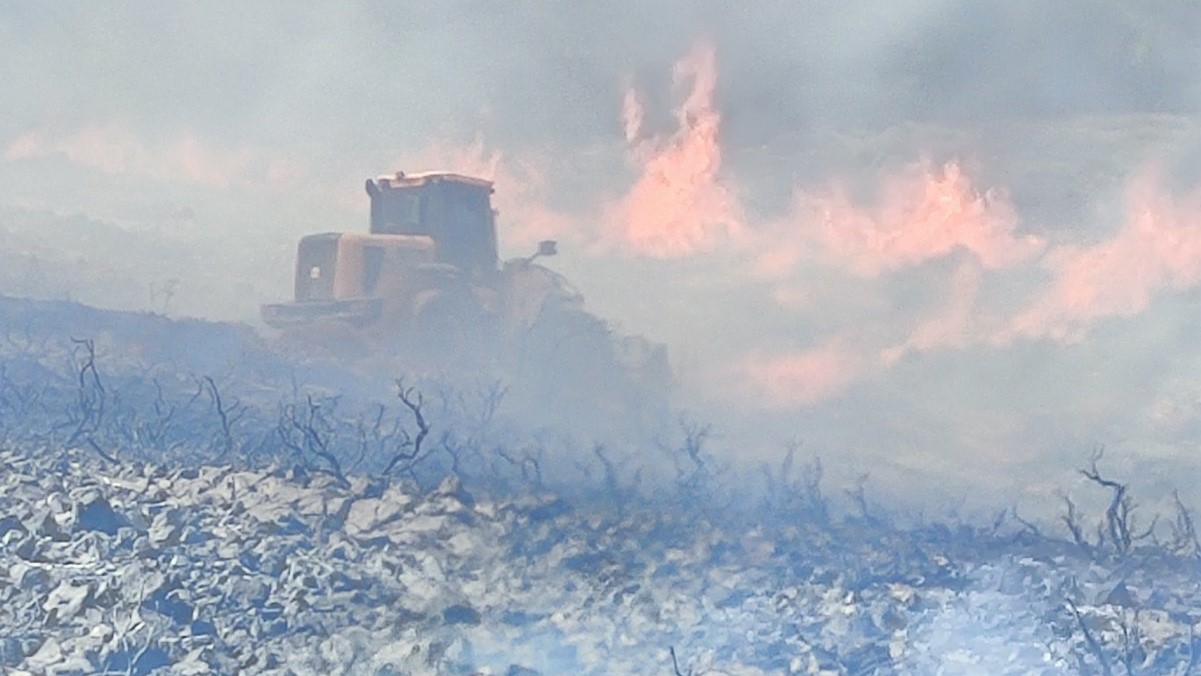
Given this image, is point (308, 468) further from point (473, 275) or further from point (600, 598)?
point (473, 275)

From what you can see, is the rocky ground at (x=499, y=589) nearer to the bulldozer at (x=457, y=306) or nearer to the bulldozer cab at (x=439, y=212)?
the bulldozer at (x=457, y=306)

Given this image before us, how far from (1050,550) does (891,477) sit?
14.7ft

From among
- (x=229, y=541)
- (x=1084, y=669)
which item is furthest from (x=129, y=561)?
(x=1084, y=669)

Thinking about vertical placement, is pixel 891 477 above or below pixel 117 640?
above

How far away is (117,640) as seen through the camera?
7.84 meters

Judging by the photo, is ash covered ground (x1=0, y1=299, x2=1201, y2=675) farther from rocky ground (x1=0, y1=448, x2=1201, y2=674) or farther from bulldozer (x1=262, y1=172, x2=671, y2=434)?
bulldozer (x1=262, y1=172, x2=671, y2=434)

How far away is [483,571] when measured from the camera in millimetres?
9445

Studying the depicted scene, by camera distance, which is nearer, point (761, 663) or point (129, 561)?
point (761, 663)

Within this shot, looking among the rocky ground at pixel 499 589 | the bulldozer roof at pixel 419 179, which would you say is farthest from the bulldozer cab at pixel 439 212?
the rocky ground at pixel 499 589

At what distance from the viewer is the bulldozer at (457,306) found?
1462 cm

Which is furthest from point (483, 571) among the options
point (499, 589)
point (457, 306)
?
point (457, 306)

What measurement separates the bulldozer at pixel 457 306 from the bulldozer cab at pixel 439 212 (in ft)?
0.04

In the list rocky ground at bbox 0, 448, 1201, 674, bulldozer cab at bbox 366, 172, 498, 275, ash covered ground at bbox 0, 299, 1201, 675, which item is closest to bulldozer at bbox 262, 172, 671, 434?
bulldozer cab at bbox 366, 172, 498, 275

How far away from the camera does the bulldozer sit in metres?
14.6
